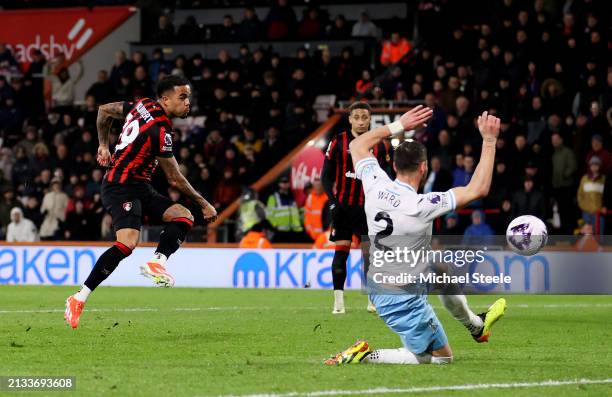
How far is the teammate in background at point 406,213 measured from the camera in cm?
775

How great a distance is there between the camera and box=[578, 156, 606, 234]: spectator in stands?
19516 mm

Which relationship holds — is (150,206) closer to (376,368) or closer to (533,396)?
(376,368)

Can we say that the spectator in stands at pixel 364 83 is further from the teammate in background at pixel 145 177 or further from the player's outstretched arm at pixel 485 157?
the player's outstretched arm at pixel 485 157

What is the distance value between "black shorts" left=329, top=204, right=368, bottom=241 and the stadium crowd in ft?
22.6

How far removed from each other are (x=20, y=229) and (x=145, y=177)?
1282 centimetres

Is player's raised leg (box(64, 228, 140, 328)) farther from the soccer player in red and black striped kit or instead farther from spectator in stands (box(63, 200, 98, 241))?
spectator in stands (box(63, 200, 98, 241))

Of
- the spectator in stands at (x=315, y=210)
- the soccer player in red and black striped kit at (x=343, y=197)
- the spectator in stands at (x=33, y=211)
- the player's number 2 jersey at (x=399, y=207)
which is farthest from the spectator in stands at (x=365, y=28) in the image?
the player's number 2 jersey at (x=399, y=207)

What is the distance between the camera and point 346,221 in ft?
43.0

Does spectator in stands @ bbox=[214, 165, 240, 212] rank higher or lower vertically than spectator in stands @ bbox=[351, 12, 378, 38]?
lower

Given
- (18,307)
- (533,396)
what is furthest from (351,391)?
(18,307)

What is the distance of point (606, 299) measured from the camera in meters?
16.9

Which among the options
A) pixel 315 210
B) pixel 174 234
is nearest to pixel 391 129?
pixel 174 234

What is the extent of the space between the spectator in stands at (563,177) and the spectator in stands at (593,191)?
46cm

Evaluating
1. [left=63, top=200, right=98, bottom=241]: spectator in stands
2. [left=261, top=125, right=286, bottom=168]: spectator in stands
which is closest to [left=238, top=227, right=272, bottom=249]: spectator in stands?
[left=261, top=125, right=286, bottom=168]: spectator in stands
